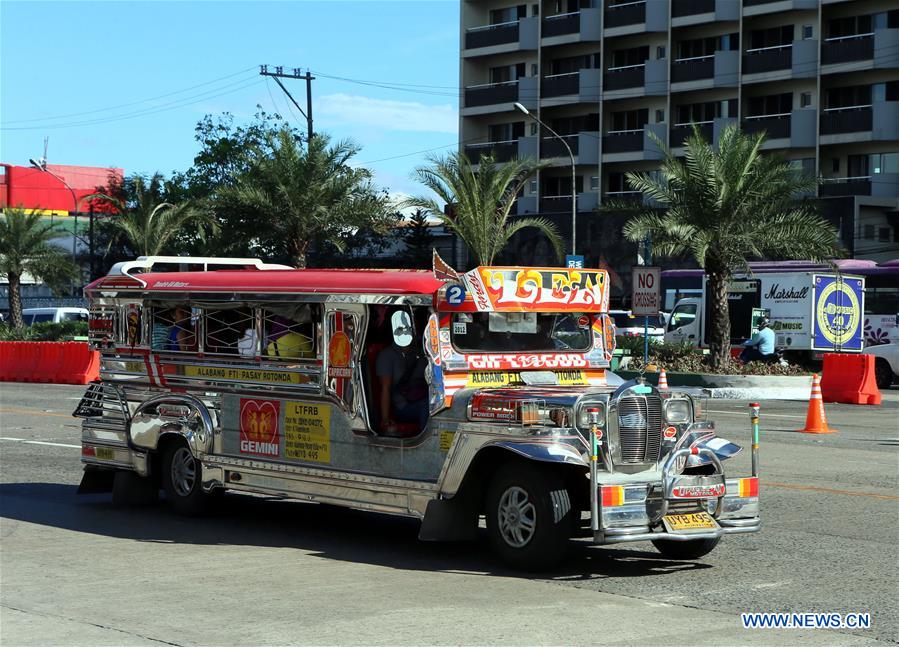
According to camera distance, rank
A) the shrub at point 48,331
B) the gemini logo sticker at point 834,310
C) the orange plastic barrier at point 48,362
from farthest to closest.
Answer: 1. the shrub at point 48,331
2. the gemini logo sticker at point 834,310
3. the orange plastic barrier at point 48,362

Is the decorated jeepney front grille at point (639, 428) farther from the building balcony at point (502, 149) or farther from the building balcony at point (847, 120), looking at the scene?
the building balcony at point (502, 149)

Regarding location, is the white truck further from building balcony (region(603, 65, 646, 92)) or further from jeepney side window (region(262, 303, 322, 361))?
jeepney side window (region(262, 303, 322, 361))

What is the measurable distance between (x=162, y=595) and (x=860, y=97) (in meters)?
54.3

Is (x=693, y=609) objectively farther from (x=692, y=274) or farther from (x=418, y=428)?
(x=692, y=274)

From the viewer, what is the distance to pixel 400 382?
10141 mm

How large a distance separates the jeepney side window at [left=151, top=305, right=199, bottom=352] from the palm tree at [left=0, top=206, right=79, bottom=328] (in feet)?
139

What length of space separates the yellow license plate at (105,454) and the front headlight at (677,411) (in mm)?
5844

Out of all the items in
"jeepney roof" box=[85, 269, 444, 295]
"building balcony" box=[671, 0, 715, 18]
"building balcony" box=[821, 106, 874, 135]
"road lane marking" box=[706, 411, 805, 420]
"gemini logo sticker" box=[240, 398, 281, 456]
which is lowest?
"road lane marking" box=[706, 411, 805, 420]

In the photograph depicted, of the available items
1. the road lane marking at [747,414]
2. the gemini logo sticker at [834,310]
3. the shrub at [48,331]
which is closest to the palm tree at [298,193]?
the shrub at [48,331]

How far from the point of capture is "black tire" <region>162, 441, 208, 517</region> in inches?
455

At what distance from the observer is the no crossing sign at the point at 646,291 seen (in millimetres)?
27859

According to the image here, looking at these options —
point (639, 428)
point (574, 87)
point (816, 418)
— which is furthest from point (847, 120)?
point (639, 428)

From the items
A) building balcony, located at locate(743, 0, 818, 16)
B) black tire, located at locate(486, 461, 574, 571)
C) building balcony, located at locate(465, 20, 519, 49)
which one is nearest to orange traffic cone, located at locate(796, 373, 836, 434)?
black tire, located at locate(486, 461, 574, 571)

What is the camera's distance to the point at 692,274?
48812 mm
